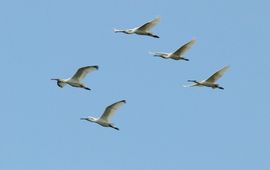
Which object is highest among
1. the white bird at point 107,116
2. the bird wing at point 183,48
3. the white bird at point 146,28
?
the white bird at point 146,28

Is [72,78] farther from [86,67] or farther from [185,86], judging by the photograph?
[185,86]

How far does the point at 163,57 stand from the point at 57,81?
7.76 m

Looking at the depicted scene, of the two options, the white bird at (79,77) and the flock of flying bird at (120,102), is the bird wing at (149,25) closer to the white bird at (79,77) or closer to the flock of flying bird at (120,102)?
the flock of flying bird at (120,102)

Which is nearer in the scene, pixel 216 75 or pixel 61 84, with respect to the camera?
pixel 216 75

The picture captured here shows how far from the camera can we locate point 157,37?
13388 centimetres

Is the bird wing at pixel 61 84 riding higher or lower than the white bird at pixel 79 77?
lower

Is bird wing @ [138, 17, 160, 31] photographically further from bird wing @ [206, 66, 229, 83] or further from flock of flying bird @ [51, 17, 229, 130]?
bird wing @ [206, 66, 229, 83]

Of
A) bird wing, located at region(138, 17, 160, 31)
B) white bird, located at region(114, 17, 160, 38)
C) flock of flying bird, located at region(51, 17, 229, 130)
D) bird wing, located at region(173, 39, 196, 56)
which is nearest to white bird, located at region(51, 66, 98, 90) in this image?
flock of flying bird, located at region(51, 17, 229, 130)

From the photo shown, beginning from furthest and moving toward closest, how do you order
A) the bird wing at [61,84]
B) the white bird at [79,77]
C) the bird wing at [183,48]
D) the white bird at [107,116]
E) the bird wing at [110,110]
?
the bird wing at [61,84]
the bird wing at [183,48]
the white bird at [79,77]
the white bird at [107,116]
the bird wing at [110,110]

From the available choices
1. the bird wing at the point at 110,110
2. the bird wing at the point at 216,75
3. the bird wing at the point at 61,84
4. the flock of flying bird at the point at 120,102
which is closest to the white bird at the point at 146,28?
the flock of flying bird at the point at 120,102

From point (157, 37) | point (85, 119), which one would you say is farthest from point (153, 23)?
point (85, 119)

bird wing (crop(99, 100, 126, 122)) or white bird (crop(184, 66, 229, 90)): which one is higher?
white bird (crop(184, 66, 229, 90))

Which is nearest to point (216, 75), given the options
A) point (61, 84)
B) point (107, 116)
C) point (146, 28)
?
point (146, 28)

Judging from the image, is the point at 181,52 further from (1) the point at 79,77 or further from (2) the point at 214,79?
(1) the point at 79,77
